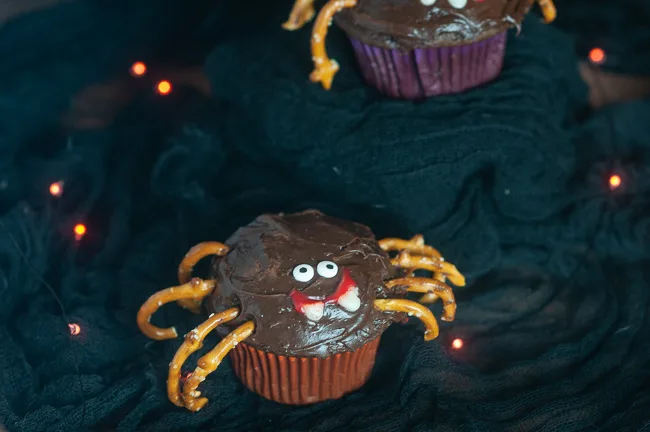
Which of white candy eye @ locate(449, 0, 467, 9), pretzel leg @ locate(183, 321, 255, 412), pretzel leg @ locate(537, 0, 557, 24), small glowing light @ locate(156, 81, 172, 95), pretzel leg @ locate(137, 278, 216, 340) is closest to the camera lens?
pretzel leg @ locate(183, 321, 255, 412)

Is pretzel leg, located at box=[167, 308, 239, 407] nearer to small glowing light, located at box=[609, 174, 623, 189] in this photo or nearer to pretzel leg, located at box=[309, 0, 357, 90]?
pretzel leg, located at box=[309, 0, 357, 90]

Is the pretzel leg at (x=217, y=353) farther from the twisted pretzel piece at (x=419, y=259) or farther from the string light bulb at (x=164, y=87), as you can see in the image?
the string light bulb at (x=164, y=87)

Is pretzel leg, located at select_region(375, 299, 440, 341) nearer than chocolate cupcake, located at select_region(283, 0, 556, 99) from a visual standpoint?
Yes

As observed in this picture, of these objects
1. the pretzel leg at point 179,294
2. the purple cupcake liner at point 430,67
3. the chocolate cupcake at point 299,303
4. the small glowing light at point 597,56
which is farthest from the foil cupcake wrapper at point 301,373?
the small glowing light at point 597,56

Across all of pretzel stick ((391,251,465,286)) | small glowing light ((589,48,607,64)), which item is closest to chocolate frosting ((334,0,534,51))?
small glowing light ((589,48,607,64))

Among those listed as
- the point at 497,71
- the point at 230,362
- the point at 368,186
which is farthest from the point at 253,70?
the point at 230,362

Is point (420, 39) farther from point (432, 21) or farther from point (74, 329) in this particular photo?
point (74, 329)
